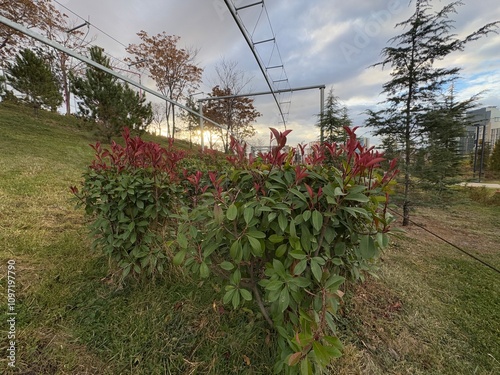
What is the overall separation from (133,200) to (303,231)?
102 centimetres

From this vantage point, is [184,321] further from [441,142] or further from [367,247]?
[441,142]

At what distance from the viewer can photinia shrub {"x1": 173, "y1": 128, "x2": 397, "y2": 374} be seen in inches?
28.3

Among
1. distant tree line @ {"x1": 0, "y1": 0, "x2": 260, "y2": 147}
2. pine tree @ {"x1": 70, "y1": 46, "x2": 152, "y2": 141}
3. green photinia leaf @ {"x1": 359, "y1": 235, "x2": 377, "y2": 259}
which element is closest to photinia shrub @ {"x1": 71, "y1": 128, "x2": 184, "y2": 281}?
green photinia leaf @ {"x1": 359, "y1": 235, "x2": 377, "y2": 259}

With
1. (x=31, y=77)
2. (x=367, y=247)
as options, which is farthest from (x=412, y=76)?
(x=31, y=77)

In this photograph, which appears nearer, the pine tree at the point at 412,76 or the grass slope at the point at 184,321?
the grass slope at the point at 184,321

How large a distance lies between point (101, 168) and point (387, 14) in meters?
4.12

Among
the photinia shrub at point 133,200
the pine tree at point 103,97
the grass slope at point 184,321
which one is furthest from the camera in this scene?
the pine tree at point 103,97

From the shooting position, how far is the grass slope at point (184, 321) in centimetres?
102

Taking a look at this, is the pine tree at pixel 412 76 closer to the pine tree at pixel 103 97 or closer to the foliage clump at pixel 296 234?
the foliage clump at pixel 296 234

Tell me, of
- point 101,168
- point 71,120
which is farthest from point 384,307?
point 71,120

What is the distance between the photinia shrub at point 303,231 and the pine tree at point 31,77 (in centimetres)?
1209

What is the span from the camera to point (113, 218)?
132 cm

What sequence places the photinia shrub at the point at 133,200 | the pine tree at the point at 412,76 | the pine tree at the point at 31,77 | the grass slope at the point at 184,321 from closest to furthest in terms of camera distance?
the grass slope at the point at 184,321, the photinia shrub at the point at 133,200, the pine tree at the point at 412,76, the pine tree at the point at 31,77

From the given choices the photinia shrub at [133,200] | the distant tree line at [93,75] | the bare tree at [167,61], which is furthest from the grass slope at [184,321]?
the bare tree at [167,61]
